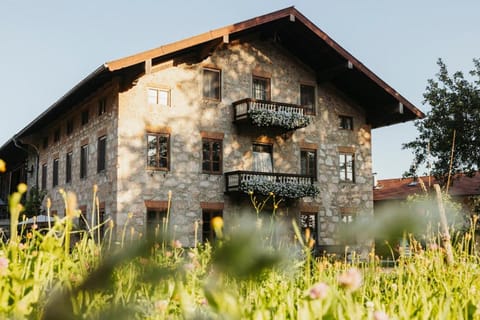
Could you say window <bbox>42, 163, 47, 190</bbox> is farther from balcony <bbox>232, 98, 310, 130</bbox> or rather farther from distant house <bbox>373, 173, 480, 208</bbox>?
distant house <bbox>373, 173, 480, 208</bbox>

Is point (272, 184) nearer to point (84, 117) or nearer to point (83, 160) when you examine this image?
point (83, 160)

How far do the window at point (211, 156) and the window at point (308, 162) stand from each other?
318 cm

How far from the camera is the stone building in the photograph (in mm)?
16547

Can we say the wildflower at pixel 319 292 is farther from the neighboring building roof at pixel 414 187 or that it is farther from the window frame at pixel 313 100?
the neighboring building roof at pixel 414 187

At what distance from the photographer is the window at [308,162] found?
19598 millimetres

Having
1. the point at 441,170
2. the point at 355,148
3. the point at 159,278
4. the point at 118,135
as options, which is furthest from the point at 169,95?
the point at 159,278

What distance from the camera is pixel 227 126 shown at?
1820 cm

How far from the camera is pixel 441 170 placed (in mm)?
23984

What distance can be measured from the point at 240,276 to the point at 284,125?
699 inches

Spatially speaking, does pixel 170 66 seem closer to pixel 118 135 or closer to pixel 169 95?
pixel 169 95

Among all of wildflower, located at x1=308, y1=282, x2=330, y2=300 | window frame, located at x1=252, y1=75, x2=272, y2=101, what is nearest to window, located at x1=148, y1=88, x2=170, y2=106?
window frame, located at x1=252, y1=75, x2=272, y2=101

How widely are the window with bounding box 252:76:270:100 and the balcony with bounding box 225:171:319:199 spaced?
2759 millimetres

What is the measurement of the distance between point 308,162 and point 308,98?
2.28 meters

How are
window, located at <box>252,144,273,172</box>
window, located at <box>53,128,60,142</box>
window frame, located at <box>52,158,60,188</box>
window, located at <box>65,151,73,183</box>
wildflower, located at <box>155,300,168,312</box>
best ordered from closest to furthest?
1. wildflower, located at <box>155,300,168,312</box>
2. window, located at <box>252,144,273,172</box>
3. window, located at <box>65,151,73,183</box>
4. window frame, located at <box>52,158,60,188</box>
5. window, located at <box>53,128,60,142</box>
